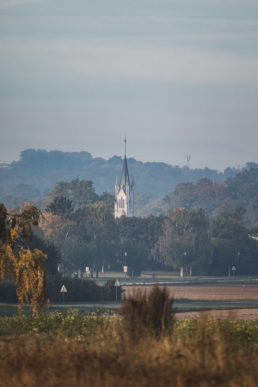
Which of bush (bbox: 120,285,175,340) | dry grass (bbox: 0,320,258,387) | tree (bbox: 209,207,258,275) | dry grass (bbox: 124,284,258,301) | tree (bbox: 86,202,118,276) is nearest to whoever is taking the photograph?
dry grass (bbox: 0,320,258,387)

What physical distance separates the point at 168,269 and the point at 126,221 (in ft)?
51.3

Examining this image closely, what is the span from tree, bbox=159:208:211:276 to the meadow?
388 feet

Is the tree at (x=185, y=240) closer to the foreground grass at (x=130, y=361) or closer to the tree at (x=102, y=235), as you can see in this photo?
the tree at (x=102, y=235)

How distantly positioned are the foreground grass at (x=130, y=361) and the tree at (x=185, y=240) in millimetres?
119781

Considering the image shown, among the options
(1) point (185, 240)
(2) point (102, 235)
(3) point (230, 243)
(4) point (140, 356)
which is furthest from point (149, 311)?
(3) point (230, 243)

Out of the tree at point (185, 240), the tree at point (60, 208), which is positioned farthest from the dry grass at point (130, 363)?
the tree at point (60, 208)

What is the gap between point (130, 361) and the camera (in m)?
16.4

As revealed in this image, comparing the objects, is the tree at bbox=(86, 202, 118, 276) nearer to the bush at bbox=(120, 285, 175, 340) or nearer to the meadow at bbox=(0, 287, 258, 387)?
the bush at bbox=(120, 285, 175, 340)

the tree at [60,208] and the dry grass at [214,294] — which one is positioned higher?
the tree at [60,208]

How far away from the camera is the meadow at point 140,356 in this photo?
48.9ft

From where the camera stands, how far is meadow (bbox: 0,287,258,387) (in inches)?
587

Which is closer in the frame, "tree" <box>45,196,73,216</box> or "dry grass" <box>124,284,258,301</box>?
"dry grass" <box>124,284,258,301</box>

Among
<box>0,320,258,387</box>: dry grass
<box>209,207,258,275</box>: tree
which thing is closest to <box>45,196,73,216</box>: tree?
<box>209,207,258,275</box>: tree

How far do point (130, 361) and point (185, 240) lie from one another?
12785cm
